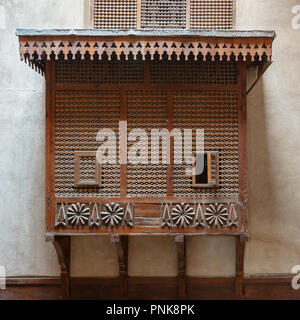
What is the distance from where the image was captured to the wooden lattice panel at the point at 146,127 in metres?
5.36

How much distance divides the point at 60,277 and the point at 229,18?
4.90 meters

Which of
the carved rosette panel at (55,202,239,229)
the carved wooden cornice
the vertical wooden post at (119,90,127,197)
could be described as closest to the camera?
the carved wooden cornice

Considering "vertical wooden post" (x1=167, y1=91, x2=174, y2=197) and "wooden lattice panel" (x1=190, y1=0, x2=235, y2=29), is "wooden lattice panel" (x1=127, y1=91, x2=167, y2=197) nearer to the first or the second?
"vertical wooden post" (x1=167, y1=91, x2=174, y2=197)

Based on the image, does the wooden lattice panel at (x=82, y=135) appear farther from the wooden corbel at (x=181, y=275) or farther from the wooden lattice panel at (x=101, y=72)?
the wooden corbel at (x=181, y=275)

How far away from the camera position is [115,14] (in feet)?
20.2

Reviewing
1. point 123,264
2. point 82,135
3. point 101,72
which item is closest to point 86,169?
point 82,135

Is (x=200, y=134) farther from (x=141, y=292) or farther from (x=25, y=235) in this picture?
(x=25, y=235)

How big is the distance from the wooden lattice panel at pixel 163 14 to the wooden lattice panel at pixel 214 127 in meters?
1.43

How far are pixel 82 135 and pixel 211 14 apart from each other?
112 inches

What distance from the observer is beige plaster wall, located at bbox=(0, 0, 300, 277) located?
20.1 ft

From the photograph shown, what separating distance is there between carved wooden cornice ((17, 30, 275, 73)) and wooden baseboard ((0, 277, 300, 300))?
341 centimetres

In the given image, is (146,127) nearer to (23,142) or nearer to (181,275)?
(23,142)

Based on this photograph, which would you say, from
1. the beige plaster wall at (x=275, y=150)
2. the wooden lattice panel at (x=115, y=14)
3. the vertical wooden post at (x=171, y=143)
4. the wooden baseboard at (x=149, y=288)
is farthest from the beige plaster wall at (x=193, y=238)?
the vertical wooden post at (x=171, y=143)

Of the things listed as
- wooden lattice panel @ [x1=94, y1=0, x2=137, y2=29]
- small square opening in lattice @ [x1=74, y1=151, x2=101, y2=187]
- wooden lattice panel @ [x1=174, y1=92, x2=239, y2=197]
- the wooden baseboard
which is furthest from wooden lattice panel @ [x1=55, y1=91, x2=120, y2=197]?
the wooden baseboard
